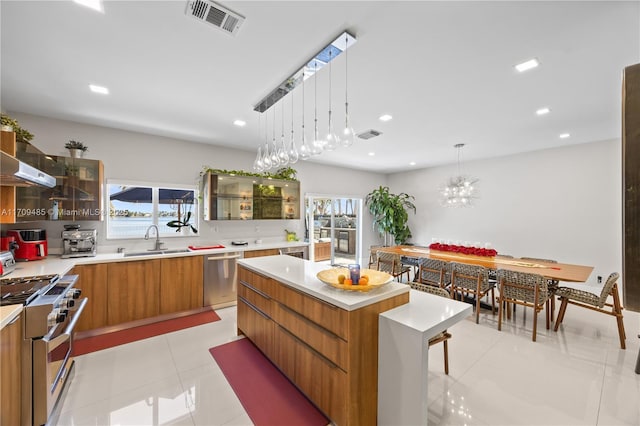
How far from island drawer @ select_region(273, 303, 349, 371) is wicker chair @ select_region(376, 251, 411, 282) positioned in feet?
8.94

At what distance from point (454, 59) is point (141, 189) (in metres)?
4.47

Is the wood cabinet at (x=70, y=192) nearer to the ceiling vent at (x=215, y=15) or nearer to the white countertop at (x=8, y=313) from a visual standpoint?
the white countertop at (x=8, y=313)

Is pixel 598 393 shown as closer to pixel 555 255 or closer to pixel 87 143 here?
pixel 555 255

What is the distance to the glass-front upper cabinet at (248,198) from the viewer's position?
429 centimetres

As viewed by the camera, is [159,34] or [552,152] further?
[552,152]

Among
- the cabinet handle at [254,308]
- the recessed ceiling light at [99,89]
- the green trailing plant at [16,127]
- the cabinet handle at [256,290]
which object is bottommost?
the cabinet handle at [254,308]

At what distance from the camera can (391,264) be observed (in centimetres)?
457

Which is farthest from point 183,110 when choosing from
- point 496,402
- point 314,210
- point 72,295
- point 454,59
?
point 496,402

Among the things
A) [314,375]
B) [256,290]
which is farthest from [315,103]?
[314,375]

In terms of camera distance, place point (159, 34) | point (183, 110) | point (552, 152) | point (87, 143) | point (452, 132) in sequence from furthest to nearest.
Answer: point (552, 152), point (452, 132), point (87, 143), point (183, 110), point (159, 34)

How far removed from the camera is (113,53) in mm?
2082

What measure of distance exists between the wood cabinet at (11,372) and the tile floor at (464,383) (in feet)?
1.31

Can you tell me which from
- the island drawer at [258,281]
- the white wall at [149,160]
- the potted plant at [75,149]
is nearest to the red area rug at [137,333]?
the island drawer at [258,281]

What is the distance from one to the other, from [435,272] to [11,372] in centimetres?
446
